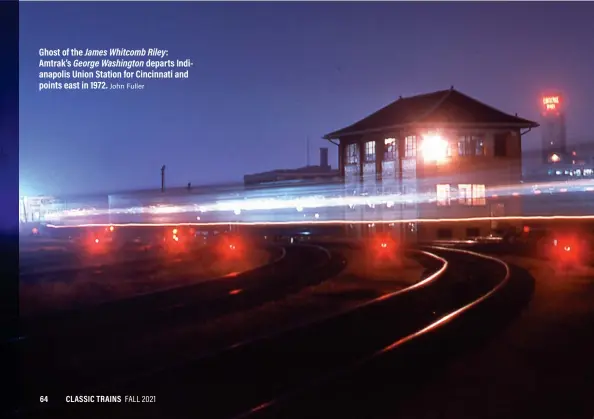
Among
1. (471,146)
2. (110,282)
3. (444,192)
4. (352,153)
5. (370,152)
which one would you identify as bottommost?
(110,282)

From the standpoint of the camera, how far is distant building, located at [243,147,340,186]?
29047 mm

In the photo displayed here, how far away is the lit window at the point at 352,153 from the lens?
3145 centimetres

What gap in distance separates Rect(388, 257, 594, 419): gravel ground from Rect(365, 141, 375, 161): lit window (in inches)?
831

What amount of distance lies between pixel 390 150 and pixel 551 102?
27.9 feet

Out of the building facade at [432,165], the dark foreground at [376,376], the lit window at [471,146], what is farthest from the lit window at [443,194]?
the dark foreground at [376,376]

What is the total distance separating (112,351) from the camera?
905 cm

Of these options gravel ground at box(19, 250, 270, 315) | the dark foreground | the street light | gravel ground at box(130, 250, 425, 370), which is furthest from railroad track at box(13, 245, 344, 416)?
the street light

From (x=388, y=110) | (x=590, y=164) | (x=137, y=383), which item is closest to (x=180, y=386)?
(x=137, y=383)

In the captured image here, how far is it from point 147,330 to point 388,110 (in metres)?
23.2

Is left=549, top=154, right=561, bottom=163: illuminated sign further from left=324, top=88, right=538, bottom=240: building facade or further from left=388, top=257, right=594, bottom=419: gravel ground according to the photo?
left=388, top=257, right=594, bottom=419: gravel ground

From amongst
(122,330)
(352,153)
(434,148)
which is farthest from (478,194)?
(122,330)

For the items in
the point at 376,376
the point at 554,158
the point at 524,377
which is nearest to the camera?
the point at 376,376

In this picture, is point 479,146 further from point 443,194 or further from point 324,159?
point 324,159

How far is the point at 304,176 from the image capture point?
30969mm
